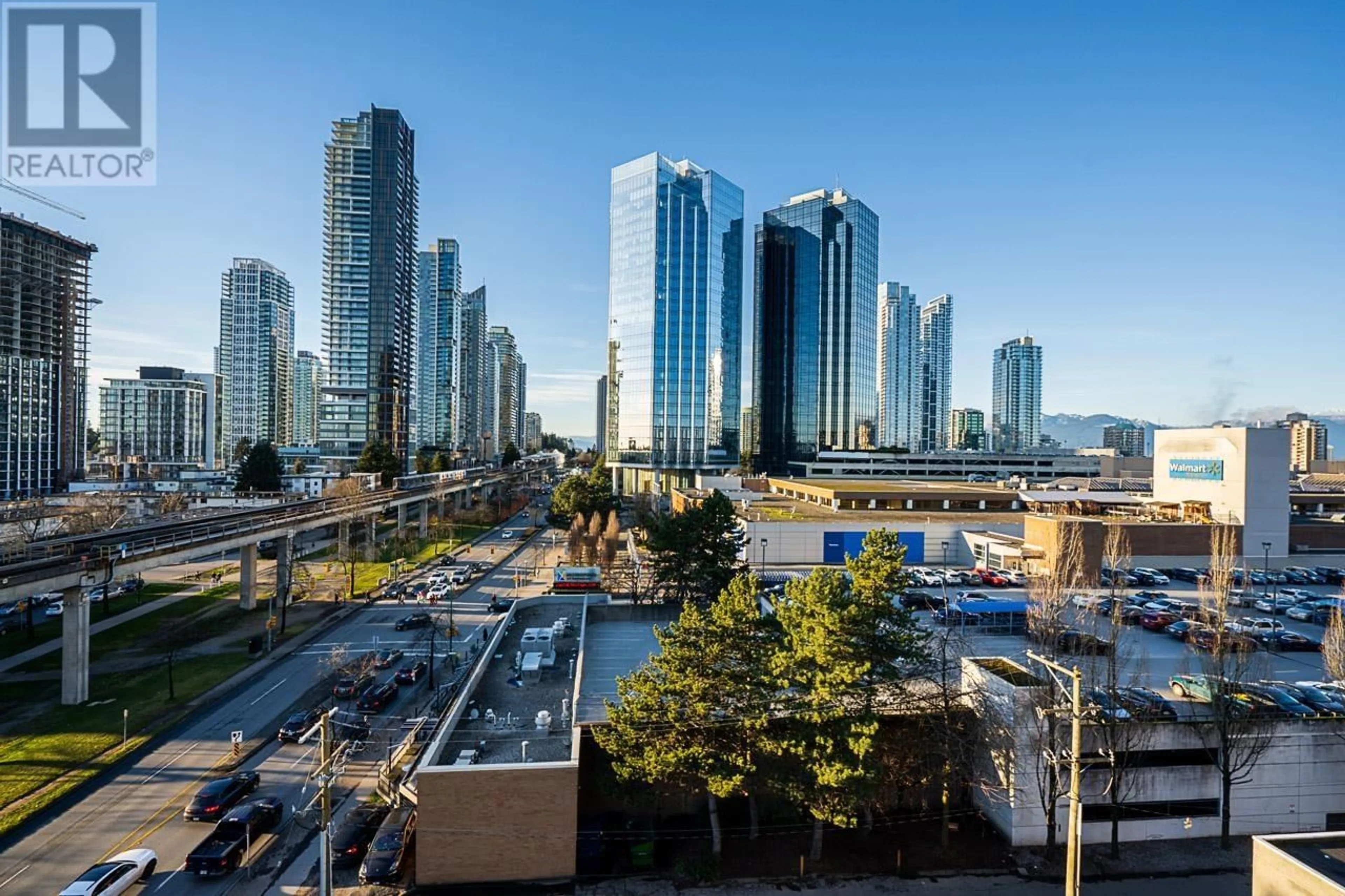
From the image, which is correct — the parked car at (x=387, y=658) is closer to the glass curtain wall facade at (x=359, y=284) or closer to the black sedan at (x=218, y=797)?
the black sedan at (x=218, y=797)

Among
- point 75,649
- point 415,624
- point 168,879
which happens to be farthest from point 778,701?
point 75,649

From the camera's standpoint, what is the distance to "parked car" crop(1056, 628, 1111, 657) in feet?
67.1

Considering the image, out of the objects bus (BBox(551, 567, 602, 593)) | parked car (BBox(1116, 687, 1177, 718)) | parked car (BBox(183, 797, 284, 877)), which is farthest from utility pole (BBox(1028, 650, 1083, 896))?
bus (BBox(551, 567, 602, 593))

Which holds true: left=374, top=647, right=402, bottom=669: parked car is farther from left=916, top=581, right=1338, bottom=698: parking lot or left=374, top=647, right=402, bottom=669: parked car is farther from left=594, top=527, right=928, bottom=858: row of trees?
left=916, top=581, right=1338, bottom=698: parking lot

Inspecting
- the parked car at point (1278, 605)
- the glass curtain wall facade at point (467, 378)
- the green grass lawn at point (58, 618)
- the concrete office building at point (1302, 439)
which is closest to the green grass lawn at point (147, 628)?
the green grass lawn at point (58, 618)

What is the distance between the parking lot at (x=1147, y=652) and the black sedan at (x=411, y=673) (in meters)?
22.5

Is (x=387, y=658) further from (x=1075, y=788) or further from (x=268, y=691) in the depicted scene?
(x=1075, y=788)

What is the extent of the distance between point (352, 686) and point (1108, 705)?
27125 mm

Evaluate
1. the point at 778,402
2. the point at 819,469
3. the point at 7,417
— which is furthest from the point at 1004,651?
the point at 7,417

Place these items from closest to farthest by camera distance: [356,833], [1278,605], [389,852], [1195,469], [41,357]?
[389,852], [356,833], [1278,605], [1195,469], [41,357]

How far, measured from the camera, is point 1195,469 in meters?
47.0

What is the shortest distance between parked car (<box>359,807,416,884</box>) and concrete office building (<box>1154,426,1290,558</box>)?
53.6m

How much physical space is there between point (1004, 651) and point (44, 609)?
56009mm

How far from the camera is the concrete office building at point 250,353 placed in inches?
6122
